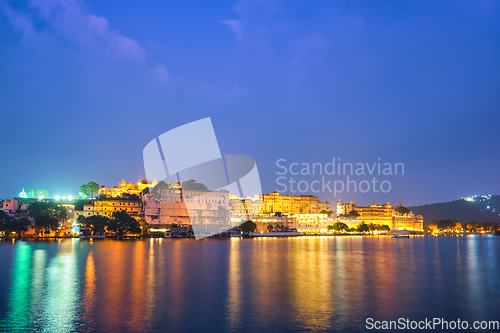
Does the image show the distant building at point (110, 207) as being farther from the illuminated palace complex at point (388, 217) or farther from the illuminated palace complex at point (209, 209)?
the illuminated palace complex at point (388, 217)

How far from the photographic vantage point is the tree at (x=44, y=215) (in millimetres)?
72188

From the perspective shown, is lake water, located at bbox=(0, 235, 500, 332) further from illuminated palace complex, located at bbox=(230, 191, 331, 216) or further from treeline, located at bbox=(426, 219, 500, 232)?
treeline, located at bbox=(426, 219, 500, 232)

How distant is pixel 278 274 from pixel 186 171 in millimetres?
132754

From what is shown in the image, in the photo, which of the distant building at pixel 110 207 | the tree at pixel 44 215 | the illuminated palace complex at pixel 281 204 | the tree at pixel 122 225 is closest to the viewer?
the tree at pixel 44 215

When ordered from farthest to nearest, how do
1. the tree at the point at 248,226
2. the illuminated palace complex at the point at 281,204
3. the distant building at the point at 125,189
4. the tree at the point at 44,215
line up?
the illuminated palace complex at the point at 281,204 → the distant building at the point at 125,189 → the tree at the point at 248,226 → the tree at the point at 44,215

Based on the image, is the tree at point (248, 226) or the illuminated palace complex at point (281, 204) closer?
the tree at point (248, 226)

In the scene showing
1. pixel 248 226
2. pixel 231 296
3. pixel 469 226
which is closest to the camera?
pixel 231 296

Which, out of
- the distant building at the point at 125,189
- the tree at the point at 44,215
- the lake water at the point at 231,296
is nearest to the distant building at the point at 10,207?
the tree at the point at 44,215

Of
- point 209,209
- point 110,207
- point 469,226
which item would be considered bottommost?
point 469,226

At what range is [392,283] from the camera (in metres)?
24.2

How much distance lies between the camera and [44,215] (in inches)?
2864

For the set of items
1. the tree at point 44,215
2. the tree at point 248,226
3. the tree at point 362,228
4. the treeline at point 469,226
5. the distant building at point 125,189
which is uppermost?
the distant building at point 125,189

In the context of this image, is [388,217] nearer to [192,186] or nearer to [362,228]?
[362,228]

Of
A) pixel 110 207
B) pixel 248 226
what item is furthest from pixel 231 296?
pixel 110 207
